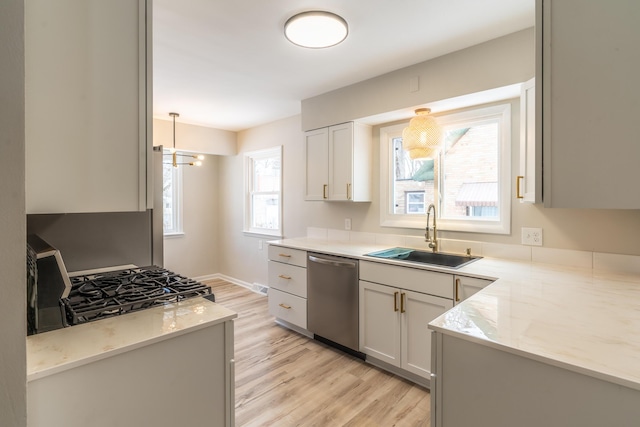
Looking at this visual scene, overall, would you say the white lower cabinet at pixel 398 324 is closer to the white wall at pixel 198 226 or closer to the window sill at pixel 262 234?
the window sill at pixel 262 234

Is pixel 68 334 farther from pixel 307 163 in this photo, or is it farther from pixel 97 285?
pixel 307 163

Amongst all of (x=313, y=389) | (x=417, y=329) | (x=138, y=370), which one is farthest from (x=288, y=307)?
(x=138, y=370)

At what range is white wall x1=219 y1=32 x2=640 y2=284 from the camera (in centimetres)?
194

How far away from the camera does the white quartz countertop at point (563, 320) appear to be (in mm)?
868

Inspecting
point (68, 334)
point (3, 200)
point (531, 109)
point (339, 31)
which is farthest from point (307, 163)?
point (3, 200)

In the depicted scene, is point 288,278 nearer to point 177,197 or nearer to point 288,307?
point 288,307

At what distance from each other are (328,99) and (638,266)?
270 centimetres

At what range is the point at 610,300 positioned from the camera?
1349mm

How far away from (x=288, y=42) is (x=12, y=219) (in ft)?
6.46

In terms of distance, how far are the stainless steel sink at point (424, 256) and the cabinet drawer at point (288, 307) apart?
0.96 metres

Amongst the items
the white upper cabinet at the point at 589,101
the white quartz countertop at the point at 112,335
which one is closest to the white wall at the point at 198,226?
the white quartz countertop at the point at 112,335

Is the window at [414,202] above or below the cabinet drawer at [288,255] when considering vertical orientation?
above

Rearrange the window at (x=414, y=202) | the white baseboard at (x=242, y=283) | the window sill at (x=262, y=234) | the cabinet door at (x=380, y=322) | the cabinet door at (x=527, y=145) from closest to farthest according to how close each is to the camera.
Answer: the cabinet door at (x=527, y=145)
the cabinet door at (x=380, y=322)
the window at (x=414, y=202)
the window sill at (x=262, y=234)
the white baseboard at (x=242, y=283)

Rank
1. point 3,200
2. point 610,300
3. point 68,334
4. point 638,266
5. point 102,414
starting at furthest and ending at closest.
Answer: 1. point 638,266
2. point 610,300
3. point 68,334
4. point 102,414
5. point 3,200
